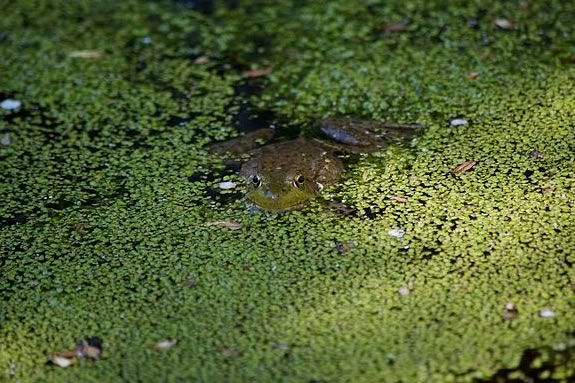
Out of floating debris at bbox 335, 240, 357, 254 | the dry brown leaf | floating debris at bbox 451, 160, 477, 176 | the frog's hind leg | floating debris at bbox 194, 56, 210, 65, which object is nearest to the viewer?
floating debris at bbox 335, 240, 357, 254

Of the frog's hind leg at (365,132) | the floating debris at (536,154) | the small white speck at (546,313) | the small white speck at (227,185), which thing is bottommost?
the small white speck at (227,185)

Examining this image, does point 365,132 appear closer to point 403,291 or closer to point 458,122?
point 458,122

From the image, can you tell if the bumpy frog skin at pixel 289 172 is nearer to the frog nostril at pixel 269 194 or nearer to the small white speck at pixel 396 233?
the frog nostril at pixel 269 194

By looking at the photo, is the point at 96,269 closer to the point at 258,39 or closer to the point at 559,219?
the point at 559,219

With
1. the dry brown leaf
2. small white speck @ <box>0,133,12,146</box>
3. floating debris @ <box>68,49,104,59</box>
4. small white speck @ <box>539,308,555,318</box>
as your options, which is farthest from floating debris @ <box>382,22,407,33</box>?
small white speck @ <box>539,308,555,318</box>

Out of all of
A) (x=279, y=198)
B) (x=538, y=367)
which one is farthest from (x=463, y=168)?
(x=538, y=367)

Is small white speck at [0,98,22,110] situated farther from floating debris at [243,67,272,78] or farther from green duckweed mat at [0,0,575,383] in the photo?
floating debris at [243,67,272,78]

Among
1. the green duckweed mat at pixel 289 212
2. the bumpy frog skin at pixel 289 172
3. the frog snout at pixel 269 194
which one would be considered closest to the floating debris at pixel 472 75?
the green duckweed mat at pixel 289 212

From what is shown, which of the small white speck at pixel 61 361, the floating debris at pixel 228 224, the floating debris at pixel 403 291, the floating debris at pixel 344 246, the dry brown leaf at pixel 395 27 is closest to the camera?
the small white speck at pixel 61 361
